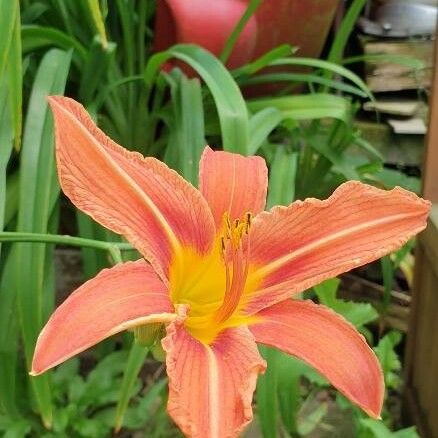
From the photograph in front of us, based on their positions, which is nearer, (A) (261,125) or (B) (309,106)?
(A) (261,125)

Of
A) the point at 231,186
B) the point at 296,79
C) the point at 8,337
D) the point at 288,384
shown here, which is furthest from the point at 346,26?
the point at 231,186

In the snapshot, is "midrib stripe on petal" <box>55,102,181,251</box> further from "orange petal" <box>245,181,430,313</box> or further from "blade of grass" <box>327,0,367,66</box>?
"blade of grass" <box>327,0,367,66</box>

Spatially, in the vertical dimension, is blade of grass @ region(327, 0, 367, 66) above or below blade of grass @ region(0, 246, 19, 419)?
above

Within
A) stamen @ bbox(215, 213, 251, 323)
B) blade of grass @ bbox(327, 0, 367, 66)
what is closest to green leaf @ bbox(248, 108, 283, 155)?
blade of grass @ bbox(327, 0, 367, 66)

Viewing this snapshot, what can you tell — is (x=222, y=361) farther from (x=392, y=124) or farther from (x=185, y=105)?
(x=392, y=124)

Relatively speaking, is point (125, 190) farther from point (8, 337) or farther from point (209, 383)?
point (8, 337)

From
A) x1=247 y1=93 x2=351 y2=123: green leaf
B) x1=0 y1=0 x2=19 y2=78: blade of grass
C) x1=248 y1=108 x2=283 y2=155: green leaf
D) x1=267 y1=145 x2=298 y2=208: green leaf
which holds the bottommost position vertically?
x1=267 y1=145 x2=298 y2=208: green leaf

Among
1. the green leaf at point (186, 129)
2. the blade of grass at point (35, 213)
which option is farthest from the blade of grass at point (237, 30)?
the blade of grass at point (35, 213)
